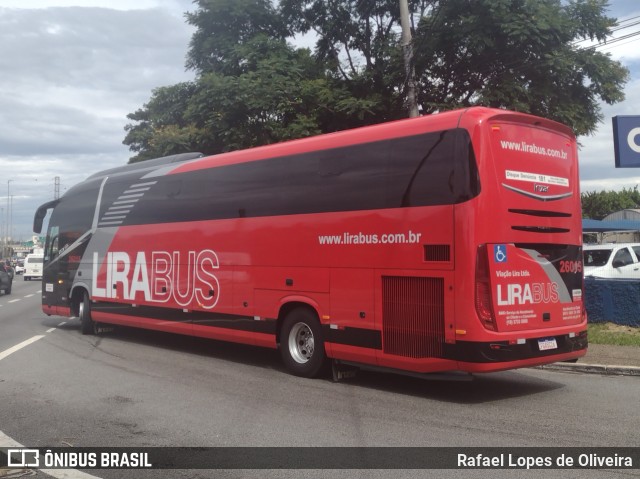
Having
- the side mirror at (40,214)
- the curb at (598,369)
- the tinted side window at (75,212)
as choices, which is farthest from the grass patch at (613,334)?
the side mirror at (40,214)

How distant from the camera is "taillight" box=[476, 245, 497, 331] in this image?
285 inches

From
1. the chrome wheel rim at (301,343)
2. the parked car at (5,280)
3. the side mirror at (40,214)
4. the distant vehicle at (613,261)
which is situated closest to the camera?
the chrome wheel rim at (301,343)

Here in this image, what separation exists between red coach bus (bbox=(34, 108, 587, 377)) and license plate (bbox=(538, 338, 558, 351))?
0.03 meters

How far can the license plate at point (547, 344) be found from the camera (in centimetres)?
770

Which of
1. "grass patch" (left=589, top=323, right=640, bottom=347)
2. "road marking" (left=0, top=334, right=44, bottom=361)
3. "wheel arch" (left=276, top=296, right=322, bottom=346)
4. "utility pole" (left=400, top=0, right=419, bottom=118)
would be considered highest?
"utility pole" (left=400, top=0, right=419, bottom=118)

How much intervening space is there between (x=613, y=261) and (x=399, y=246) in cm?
1235

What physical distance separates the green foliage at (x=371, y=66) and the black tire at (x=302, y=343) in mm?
9889

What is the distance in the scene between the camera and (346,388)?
8734 millimetres

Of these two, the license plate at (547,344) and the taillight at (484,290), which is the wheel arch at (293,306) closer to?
the taillight at (484,290)

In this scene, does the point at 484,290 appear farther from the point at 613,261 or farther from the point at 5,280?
the point at 5,280

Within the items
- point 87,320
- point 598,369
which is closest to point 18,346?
point 87,320

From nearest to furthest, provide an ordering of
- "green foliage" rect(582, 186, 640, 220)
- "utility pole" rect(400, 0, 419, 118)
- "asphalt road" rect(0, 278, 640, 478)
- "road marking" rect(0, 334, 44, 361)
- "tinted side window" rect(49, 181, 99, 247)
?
1. "asphalt road" rect(0, 278, 640, 478)
2. "road marking" rect(0, 334, 44, 361)
3. "utility pole" rect(400, 0, 419, 118)
4. "tinted side window" rect(49, 181, 99, 247)
5. "green foliage" rect(582, 186, 640, 220)

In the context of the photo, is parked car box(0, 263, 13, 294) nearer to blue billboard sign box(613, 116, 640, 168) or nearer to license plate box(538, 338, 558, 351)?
blue billboard sign box(613, 116, 640, 168)

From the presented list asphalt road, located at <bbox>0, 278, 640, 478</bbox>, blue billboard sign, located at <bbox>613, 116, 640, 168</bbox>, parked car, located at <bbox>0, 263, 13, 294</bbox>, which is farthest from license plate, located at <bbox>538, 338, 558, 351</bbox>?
parked car, located at <bbox>0, 263, 13, 294</bbox>
